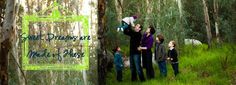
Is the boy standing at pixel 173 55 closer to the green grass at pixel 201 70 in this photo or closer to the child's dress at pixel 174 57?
the child's dress at pixel 174 57

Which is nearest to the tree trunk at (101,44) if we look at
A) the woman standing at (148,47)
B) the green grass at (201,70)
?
the green grass at (201,70)

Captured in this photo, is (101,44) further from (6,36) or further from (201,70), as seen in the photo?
(6,36)

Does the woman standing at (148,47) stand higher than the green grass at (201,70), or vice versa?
the woman standing at (148,47)

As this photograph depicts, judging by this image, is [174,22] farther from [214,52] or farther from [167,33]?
[214,52]

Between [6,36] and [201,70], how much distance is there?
649 centimetres

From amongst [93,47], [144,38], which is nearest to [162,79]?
[144,38]

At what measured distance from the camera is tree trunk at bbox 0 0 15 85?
248 inches

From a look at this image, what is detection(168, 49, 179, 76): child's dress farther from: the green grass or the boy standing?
the green grass

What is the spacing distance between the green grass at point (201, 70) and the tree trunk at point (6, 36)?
4.06 metres

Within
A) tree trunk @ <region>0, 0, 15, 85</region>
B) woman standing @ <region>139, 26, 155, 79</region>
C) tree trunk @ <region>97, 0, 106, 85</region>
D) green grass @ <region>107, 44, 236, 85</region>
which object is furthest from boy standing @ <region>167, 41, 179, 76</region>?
tree trunk @ <region>0, 0, 15, 85</region>

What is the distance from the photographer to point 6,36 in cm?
655

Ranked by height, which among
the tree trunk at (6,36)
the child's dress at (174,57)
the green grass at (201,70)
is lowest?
the green grass at (201,70)

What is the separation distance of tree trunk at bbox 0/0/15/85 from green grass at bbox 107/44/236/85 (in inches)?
160

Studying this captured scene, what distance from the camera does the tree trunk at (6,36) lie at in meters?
6.30
